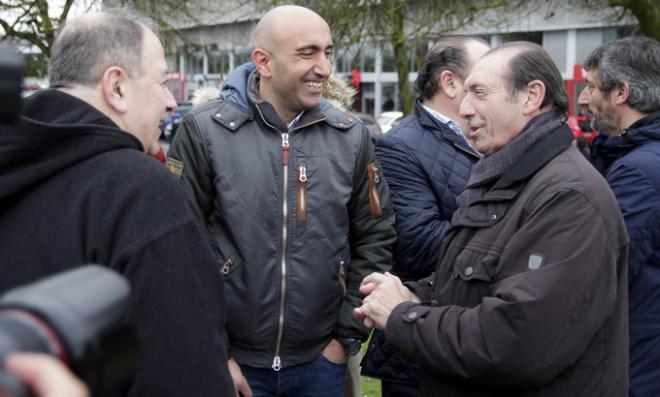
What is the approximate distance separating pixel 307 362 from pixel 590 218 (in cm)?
145

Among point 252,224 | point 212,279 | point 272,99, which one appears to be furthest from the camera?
point 272,99

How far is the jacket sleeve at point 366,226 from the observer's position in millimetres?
3279

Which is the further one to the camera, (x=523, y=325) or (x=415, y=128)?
(x=415, y=128)

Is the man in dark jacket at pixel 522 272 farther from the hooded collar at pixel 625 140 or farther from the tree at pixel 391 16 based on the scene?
the tree at pixel 391 16

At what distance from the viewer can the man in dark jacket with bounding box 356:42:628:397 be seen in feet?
7.13

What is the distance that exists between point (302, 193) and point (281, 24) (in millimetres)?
786

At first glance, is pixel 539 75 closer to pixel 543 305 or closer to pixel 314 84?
pixel 543 305

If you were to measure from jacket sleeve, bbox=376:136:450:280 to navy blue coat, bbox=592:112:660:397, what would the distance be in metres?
0.76

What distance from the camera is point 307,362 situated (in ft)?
10.4

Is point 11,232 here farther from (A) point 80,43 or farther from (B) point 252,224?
(B) point 252,224

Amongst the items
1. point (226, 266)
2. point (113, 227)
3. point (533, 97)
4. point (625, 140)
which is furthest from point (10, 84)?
point (625, 140)

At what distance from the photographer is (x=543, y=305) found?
2.15m

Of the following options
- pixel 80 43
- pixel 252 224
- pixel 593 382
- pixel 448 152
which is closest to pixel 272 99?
pixel 252 224

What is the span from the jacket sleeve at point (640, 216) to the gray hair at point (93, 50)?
2.07m
